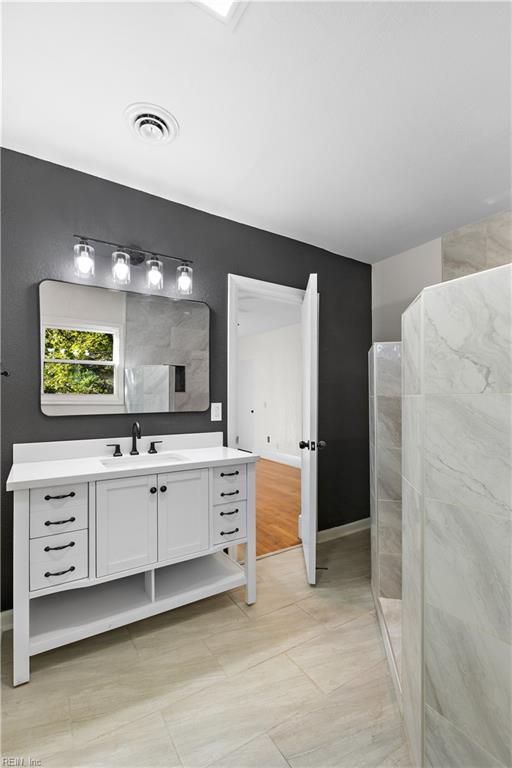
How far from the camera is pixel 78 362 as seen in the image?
6.78 ft

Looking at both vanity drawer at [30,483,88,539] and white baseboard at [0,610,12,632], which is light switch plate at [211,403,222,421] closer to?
vanity drawer at [30,483,88,539]

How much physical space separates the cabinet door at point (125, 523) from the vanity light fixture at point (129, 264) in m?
1.19

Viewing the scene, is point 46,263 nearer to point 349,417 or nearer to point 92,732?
point 92,732

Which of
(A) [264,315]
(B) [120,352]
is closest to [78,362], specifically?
(B) [120,352]

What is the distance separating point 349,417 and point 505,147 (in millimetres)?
2154

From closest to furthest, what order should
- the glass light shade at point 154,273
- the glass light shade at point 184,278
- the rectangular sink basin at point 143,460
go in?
the rectangular sink basin at point 143,460 < the glass light shade at point 154,273 < the glass light shade at point 184,278

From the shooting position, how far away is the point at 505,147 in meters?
1.88

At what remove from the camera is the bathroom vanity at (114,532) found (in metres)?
1.53

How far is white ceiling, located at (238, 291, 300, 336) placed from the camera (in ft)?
16.3

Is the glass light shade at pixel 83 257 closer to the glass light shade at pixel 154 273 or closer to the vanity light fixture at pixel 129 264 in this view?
the vanity light fixture at pixel 129 264

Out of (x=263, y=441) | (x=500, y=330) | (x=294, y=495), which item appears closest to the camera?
(x=500, y=330)

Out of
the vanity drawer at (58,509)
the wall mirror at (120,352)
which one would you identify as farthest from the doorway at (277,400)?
the vanity drawer at (58,509)

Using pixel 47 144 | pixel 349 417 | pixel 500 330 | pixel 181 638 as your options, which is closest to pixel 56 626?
pixel 181 638

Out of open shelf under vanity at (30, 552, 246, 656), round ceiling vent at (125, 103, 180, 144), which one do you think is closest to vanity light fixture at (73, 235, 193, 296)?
round ceiling vent at (125, 103, 180, 144)
